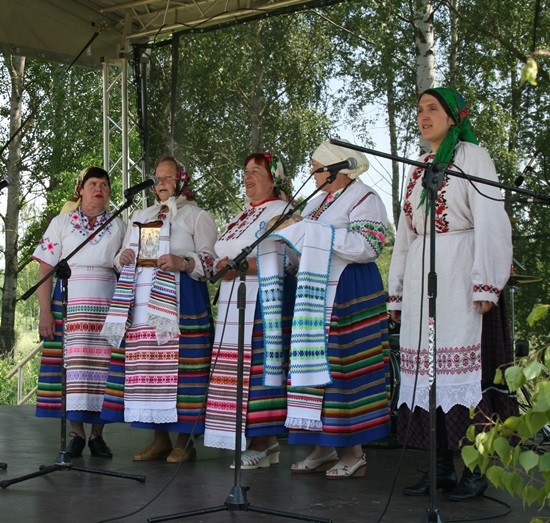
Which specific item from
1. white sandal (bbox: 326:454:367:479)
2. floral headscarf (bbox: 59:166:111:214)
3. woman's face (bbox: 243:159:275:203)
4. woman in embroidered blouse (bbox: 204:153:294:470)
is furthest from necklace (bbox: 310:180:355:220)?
floral headscarf (bbox: 59:166:111:214)

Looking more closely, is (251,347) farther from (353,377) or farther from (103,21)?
(103,21)

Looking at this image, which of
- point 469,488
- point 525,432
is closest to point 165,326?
point 469,488

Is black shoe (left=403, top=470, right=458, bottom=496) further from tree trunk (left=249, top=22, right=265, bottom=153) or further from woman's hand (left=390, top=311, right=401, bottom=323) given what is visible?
tree trunk (left=249, top=22, right=265, bottom=153)

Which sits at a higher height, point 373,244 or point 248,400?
point 373,244

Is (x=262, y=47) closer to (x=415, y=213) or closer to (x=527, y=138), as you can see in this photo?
(x=527, y=138)

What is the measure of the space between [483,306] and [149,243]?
76.6 inches

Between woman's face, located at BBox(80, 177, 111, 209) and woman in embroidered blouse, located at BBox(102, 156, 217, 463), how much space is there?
28 centimetres

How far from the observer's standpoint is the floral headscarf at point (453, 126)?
3.64m

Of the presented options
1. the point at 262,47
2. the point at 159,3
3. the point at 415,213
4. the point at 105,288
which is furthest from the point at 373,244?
the point at 262,47

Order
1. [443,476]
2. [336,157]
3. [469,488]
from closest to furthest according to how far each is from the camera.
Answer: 1. [469,488]
2. [443,476]
3. [336,157]

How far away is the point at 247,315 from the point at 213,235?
0.61 m

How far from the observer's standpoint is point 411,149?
8.52 m

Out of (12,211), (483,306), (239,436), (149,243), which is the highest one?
(12,211)

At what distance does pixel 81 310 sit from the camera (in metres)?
4.92
